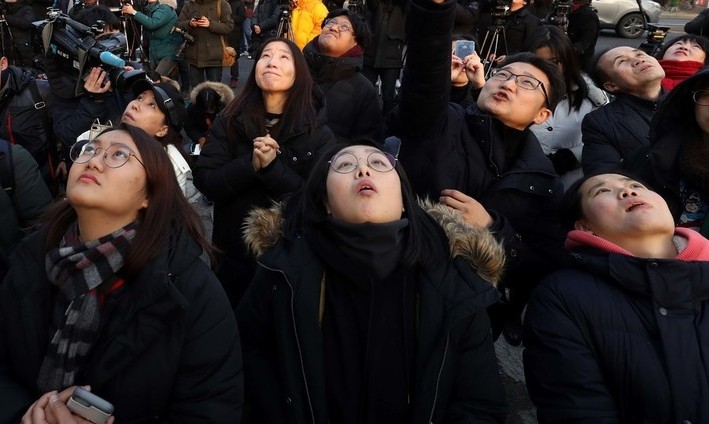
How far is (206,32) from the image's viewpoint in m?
7.21

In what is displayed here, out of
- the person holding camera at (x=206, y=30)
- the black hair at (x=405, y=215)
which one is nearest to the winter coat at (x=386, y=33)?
the person holding camera at (x=206, y=30)

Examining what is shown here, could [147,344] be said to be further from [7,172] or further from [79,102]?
[79,102]

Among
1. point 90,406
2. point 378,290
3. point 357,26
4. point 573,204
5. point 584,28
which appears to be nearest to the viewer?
point 90,406

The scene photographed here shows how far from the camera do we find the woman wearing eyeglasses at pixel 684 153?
Result: 94.0 inches

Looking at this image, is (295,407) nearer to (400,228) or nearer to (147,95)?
(400,228)

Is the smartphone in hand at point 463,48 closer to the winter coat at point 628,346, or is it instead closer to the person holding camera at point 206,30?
the winter coat at point 628,346

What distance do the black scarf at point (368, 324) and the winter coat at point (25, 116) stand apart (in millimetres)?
2387

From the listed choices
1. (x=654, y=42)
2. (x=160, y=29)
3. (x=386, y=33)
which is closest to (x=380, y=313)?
(x=654, y=42)

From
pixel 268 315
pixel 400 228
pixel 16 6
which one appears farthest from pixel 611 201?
pixel 16 6

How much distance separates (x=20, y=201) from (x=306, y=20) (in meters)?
3.75

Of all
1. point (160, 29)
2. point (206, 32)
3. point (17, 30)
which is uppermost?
point (206, 32)

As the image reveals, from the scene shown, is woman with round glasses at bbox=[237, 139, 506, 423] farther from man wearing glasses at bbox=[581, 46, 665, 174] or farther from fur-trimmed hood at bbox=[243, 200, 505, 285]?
man wearing glasses at bbox=[581, 46, 665, 174]

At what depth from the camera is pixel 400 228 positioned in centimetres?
170

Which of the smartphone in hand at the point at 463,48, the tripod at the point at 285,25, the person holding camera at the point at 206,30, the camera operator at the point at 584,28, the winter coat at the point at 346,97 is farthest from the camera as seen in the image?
the person holding camera at the point at 206,30
